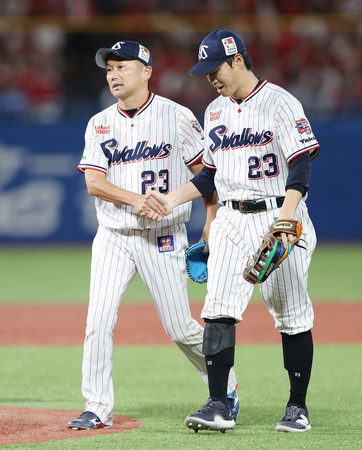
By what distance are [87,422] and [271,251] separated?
1414mm

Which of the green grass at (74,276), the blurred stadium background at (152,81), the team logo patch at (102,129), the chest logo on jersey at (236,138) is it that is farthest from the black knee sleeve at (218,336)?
the blurred stadium background at (152,81)

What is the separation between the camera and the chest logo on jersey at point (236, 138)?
4578 mm

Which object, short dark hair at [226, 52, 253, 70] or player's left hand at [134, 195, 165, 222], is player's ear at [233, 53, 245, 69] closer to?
short dark hair at [226, 52, 253, 70]

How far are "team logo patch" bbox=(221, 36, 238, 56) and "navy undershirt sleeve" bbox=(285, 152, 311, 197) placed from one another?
688 mm

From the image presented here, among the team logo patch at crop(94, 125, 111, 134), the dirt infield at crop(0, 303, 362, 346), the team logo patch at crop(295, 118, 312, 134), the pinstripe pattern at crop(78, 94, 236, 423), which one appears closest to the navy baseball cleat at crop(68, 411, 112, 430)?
the pinstripe pattern at crop(78, 94, 236, 423)

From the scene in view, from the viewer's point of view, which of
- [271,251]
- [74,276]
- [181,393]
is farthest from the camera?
[74,276]

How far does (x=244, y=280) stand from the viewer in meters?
4.56

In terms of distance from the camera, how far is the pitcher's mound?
14.3 ft

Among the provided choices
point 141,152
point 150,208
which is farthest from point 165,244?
point 141,152

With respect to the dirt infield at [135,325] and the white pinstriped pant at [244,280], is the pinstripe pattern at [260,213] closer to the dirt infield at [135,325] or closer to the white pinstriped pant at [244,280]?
the white pinstriped pant at [244,280]

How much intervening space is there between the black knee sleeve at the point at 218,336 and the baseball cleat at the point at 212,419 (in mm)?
284

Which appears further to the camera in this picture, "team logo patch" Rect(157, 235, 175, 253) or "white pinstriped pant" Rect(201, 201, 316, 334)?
"team logo patch" Rect(157, 235, 175, 253)

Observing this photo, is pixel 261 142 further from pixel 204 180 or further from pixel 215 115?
pixel 204 180

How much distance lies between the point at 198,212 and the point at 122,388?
10263 mm
